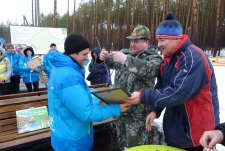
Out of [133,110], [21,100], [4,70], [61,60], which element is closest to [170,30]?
[61,60]

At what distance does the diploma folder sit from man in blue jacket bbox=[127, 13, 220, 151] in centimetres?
8

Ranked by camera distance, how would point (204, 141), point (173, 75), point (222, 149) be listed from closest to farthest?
point (204, 141)
point (173, 75)
point (222, 149)

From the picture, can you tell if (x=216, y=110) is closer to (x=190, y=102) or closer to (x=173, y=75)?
(x=190, y=102)

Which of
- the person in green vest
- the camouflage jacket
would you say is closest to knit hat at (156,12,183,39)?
the camouflage jacket

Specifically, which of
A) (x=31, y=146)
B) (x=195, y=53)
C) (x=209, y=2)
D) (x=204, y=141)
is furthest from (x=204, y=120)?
(x=209, y=2)

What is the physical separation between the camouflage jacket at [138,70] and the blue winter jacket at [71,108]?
0.42 m

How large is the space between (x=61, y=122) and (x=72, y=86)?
38 cm

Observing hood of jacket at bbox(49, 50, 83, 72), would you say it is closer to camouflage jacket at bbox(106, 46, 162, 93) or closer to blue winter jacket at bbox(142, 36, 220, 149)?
camouflage jacket at bbox(106, 46, 162, 93)

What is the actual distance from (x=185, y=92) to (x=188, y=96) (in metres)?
0.04

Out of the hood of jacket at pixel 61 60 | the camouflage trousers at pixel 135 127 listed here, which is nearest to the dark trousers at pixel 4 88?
the camouflage trousers at pixel 135 127

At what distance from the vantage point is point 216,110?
1.85m

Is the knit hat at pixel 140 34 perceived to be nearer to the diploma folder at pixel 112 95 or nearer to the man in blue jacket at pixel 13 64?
the diploma folder at pixel 112 95

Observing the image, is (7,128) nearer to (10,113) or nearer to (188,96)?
(10,113)

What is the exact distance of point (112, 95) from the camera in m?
1.79
